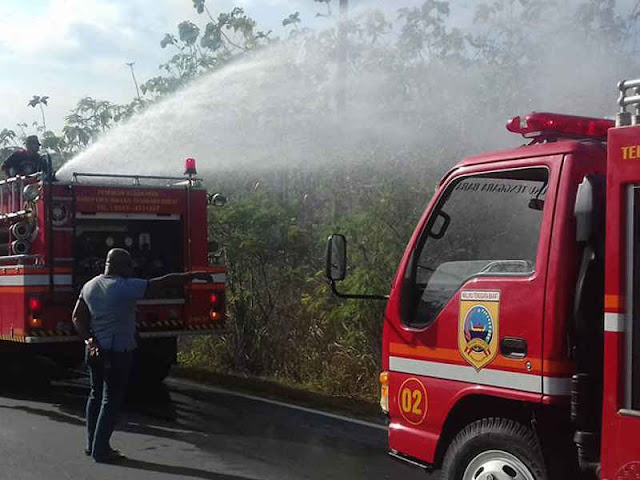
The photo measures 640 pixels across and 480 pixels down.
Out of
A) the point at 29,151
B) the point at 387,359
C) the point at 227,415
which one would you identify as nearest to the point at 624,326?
the point at 387,359

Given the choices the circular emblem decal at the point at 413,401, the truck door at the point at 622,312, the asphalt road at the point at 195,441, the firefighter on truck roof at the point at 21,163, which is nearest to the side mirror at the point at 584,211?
the truck door at the point at 622,312

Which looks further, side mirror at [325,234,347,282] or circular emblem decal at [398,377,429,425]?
side mirror at [325,234,347,282]

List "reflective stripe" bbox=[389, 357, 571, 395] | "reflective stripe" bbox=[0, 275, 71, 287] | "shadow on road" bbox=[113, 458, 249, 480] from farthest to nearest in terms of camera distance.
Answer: "reflective stripe" bbox=[0, 275, 71, 287] → "shadow on road" bbox=[113, 458, 249, 480] → "reflective stripe" bbox=[389, 357, 571, 395]

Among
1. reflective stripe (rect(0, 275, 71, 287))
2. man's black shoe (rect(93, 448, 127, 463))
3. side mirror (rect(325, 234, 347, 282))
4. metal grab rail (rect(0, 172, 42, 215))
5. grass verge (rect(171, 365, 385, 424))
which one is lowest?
grass verge (rect(171, 365, 385, 424))

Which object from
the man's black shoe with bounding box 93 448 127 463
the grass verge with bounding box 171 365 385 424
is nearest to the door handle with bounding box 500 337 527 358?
the man's black shoe with bounding box 93 448 127 463

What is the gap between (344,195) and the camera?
12508 mm

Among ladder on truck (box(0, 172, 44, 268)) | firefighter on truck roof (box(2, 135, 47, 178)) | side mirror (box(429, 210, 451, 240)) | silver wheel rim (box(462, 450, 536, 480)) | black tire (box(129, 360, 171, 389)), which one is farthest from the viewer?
firefighter on truck roof (box(2, 135, 47, 178))

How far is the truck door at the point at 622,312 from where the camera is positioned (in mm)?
3607

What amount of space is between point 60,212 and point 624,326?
6.79m

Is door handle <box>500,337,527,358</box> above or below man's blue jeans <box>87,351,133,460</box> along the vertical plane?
above

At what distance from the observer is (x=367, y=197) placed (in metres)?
11.7

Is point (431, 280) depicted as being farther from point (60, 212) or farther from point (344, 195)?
point (344, 195)

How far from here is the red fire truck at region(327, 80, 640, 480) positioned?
12.0 ft

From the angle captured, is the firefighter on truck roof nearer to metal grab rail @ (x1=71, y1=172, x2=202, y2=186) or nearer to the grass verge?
metal grab rail @ (x1=71, y1=172, x2=202, y2=186)
